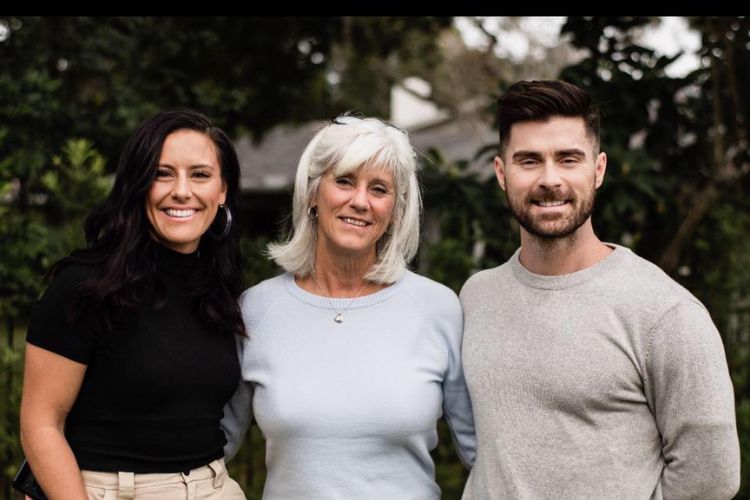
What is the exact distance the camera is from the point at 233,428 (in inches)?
125

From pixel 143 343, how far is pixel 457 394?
3.63ft

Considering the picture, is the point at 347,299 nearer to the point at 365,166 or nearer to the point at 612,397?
the point at 365,166

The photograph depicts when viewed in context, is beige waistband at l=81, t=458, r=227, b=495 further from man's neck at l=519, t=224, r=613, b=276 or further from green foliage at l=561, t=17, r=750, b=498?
green foliage at l=561, t=17, r=750, b=498

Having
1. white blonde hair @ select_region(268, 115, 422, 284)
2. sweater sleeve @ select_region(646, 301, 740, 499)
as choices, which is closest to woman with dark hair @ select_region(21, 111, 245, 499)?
white blonde hair @ select_region(268, 115, 422, 284)

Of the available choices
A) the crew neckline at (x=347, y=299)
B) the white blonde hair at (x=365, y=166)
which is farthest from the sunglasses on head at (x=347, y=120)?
the crew neckline at (x=347, y=299)

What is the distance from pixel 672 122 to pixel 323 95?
275 inches

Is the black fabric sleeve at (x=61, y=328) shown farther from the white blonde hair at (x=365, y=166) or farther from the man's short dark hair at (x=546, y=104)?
the man's short dark hair at (x=546, y=104)

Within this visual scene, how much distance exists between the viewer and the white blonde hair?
306 centimetres

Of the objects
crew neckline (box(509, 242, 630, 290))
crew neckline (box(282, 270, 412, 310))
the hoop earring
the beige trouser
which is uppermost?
the hoop earring

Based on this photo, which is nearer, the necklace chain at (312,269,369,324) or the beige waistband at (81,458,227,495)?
the beige waistband at (81,458,227,495)

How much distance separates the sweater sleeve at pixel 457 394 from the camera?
3.06 metres

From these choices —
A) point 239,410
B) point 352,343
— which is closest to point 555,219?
point 352,343

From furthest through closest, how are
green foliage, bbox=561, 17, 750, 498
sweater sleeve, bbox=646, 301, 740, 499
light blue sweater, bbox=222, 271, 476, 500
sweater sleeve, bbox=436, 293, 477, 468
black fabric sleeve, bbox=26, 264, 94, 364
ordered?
green foliage, bbox=561, 17, 750, 498 → sweater sleeve, bbox=436, 293, 477, 468 → light blue sweater, bbox=222, 271, 476, 500 → black fabric sleeve, bbox=26, 264, 94, 364 → sweater sleeve, bbox=646, 301, 740, 499

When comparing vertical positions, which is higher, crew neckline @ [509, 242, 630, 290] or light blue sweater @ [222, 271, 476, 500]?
crew neckline @ [509, 242, 630, 290]
